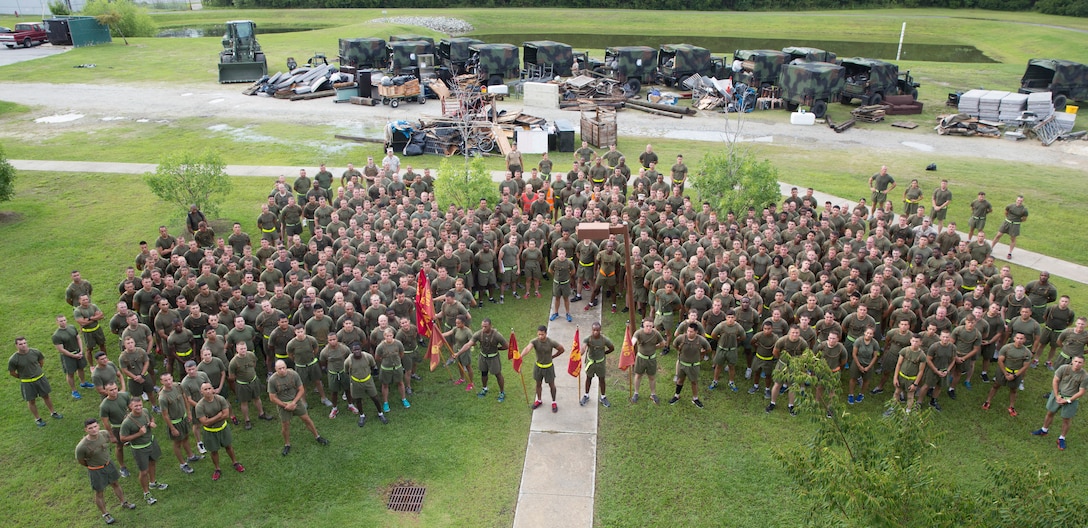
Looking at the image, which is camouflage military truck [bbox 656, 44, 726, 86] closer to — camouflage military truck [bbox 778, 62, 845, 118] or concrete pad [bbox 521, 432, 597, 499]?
camouflage military truck [bbox 778, 62, 845, 118]

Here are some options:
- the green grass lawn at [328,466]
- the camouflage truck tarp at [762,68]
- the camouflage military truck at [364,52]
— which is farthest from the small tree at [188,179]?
the camouflage truck tarp at [762,68]

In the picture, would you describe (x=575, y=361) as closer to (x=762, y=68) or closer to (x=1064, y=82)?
(x=762, y=68)

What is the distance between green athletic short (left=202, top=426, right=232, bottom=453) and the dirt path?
20.7 meters

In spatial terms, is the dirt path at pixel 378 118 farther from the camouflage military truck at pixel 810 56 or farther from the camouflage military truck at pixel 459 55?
the camouflage military truck at pixel 810 56

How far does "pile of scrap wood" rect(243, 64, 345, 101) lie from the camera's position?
37594mm

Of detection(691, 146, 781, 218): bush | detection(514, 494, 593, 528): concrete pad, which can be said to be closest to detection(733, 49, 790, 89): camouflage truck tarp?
detection(691, 146, 781, 218): bush

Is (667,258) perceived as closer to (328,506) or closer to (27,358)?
(328,506)

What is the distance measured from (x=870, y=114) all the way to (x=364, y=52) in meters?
26.0

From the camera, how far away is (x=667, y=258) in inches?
606

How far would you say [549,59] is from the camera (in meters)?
41.1

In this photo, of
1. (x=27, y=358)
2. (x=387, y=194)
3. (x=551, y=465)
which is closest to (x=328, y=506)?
(x=551, y=465)

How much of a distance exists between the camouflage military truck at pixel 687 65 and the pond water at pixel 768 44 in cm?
2084

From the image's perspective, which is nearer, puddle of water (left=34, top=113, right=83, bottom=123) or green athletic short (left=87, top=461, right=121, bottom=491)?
green athletic short (left=87, top=461, right=121, bottom=491)

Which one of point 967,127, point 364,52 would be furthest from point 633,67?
point 967,127
